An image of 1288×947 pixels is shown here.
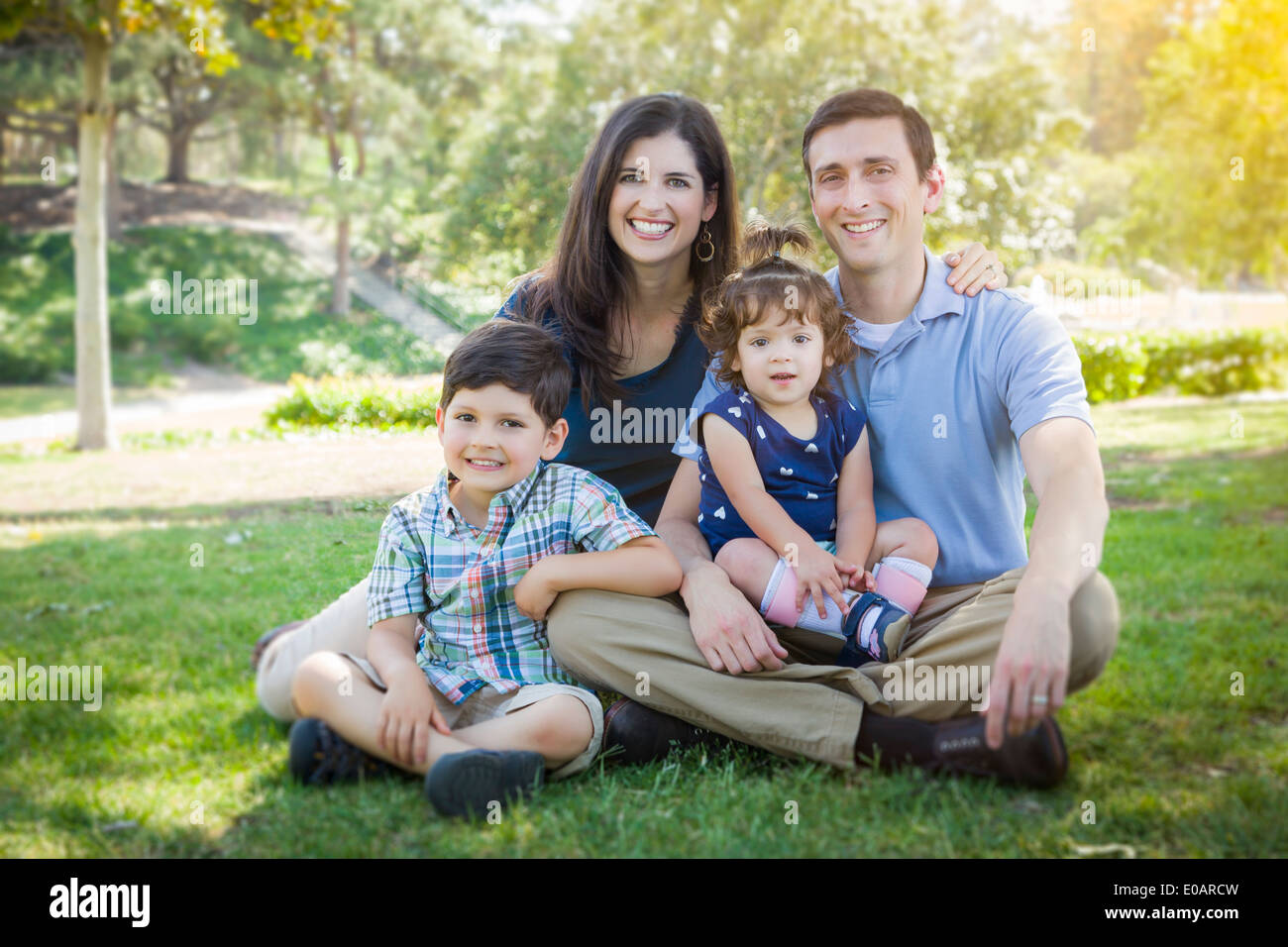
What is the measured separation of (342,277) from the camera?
51.2 ft

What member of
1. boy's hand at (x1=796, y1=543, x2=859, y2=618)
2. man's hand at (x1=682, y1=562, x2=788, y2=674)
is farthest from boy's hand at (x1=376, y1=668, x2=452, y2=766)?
boy's hand at (x1=796, y1=543, x2=859, y2=618)

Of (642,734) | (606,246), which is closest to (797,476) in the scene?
(642,734)

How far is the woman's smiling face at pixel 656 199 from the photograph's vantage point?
2871 mm

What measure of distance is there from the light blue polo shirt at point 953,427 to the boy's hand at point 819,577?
30 centimetres

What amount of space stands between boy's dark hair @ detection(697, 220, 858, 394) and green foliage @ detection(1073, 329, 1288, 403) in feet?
21.6

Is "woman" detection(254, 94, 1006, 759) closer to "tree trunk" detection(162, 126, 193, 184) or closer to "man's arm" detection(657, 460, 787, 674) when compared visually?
"man's arm" detection(657, 460, 787, 674)

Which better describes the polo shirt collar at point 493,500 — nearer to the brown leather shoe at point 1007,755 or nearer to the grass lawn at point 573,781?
the grass lawn at point 573,781

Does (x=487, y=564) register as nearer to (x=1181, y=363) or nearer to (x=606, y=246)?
(x=606, y=246)

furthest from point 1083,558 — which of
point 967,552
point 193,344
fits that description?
point 193,344

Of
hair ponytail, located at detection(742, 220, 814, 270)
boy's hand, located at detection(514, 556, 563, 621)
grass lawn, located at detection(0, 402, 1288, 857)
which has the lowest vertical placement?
grass lawn, located at detection(0, 402, 1288, 857)

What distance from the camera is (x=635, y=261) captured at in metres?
2.98

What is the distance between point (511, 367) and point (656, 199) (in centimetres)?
74

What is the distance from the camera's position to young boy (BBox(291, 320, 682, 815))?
7.36ft

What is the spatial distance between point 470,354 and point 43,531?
11.6ft
